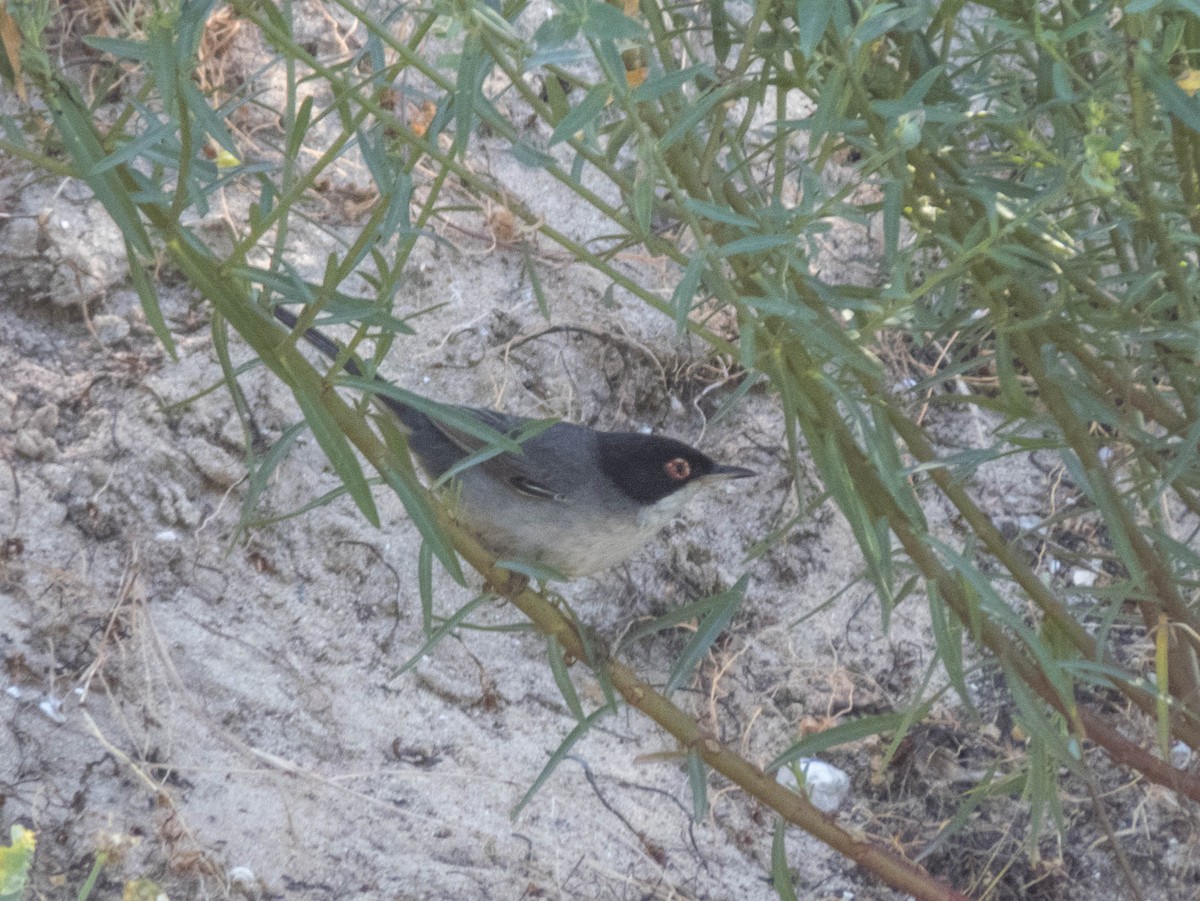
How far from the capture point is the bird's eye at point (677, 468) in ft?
12.5

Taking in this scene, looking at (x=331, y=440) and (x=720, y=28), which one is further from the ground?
(x=720, y=28)

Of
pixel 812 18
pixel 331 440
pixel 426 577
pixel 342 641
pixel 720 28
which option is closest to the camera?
pixel 812 18

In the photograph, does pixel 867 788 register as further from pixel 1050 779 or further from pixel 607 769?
pixel 1050 779

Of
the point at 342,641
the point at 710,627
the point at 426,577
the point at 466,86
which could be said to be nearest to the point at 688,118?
the point at 466,86

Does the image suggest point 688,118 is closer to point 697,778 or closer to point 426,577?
point 426,577

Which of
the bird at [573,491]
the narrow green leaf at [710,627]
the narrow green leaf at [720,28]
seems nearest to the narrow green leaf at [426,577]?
the narrow green leaf at [710,627]

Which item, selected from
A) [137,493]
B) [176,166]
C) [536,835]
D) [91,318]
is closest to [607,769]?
Answer: [536,835]

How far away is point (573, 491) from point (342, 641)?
81 cm

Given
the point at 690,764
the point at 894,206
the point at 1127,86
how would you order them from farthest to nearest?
the point at 690,764 → the point at 894,206 → the point at 1127,86

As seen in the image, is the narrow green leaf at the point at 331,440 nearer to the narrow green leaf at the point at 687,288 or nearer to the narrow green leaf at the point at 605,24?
the narrow green leaf at the point at 687,288

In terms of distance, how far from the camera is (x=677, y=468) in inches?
150

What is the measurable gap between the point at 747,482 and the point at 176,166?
2882 mm

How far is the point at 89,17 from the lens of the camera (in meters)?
4.11

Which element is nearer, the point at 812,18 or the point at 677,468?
the point at 812,18
